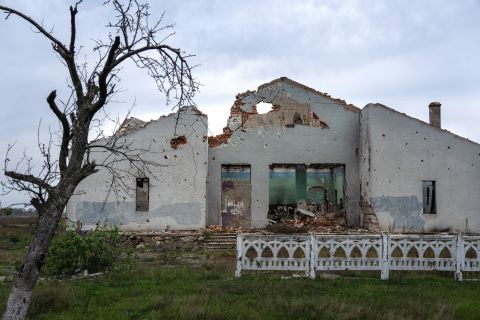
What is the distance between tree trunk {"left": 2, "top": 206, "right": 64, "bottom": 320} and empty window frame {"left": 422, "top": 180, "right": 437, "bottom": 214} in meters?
17.2

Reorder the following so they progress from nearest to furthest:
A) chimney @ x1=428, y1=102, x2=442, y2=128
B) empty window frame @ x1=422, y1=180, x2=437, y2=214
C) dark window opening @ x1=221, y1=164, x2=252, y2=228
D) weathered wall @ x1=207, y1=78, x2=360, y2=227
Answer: empty window frame @ x1=422, y1=180, x2=437, y2=214 < weathered wall @ x1=207, y1=78, x2=360, y2=227 < dark window opening @ x1=221, y1=164, x2=252, y2=228 < chimney @ x1=428, y1=102, x2=442, y2=128

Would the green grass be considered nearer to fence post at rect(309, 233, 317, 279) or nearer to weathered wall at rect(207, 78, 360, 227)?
fence post at rect(309, 233, 317, 279)

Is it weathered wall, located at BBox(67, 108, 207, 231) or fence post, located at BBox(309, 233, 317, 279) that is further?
weathered wall, located at BBox(67, 108, 207, 231)

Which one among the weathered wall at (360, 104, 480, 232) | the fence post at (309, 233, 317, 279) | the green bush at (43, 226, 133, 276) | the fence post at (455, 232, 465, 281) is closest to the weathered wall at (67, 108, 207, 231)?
the weathered wall at (360, 104, 480, 232)

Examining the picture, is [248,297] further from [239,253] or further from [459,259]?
[459,259]

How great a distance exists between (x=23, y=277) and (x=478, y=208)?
61.3 feet

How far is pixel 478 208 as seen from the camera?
20.4 m

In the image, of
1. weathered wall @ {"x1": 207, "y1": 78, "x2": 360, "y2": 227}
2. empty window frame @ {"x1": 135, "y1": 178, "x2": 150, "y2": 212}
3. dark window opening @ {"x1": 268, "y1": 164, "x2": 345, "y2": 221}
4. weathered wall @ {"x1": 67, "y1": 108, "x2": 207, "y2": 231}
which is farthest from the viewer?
dark window opening @ {"x1": 268, "y1": 164, "x2": 345, "y2": 221}

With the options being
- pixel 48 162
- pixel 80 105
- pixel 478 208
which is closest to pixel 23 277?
pixel 48 162

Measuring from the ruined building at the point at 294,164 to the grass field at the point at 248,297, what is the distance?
922cm

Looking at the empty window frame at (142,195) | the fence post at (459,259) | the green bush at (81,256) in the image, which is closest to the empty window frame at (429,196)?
the fence post at (459,259)

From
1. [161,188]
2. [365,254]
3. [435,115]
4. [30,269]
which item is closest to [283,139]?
[161,188]

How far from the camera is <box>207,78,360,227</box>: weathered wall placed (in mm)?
21531

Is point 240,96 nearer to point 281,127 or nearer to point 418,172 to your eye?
point 281,127
